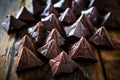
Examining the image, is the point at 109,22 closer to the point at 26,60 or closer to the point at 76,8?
the point at 76,8

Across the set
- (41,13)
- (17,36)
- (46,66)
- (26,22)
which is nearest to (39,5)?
(41,13)

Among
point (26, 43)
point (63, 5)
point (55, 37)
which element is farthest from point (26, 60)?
point (63, 5)

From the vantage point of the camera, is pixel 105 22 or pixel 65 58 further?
pixel 105 22

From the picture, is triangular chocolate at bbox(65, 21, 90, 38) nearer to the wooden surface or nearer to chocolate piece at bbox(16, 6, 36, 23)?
the wooden surface

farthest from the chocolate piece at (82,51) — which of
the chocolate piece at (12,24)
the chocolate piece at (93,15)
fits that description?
the chocolate piece at (12,24)

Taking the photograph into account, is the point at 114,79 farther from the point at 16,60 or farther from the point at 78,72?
the point at 16,60

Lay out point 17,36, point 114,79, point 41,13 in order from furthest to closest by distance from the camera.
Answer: point 41,13, point 17,36, point 114,79

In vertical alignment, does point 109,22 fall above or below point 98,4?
below

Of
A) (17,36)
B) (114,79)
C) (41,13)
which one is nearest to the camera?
(114,79)
